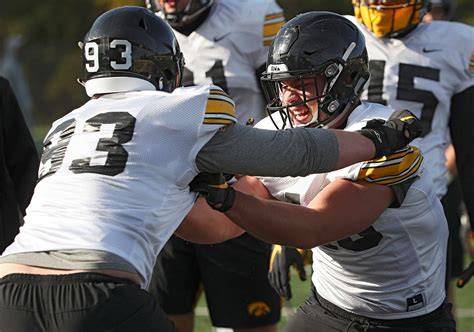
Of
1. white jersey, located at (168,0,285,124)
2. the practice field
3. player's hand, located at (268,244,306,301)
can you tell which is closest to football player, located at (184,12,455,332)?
player's hand, located at (268,244,306,301)

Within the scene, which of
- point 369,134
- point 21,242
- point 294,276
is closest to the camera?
point 21,242

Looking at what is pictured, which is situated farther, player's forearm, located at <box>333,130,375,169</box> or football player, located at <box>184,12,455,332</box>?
football player, located at <box>184,12,455,332</box>

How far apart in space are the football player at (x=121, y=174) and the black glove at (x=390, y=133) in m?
0.04

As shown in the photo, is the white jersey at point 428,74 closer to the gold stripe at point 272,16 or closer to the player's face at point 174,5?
the gold stripe at point 272,16

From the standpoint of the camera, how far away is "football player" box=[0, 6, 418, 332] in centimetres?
279

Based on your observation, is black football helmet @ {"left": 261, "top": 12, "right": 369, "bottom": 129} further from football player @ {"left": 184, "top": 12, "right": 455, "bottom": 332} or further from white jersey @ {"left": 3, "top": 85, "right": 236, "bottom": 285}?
white jersey @ {"left": 3, "top": 85, "right": 236, "bottom": 285}

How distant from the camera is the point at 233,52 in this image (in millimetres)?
5027

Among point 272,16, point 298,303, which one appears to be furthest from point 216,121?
point 298,303

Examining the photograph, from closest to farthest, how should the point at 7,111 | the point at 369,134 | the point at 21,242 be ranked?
1. the point at 21,242
2. the point at 369,134
3. the point at 7,111

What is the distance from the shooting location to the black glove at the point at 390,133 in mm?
3203

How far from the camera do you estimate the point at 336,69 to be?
11.8 ft

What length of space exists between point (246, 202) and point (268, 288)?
1773 mm

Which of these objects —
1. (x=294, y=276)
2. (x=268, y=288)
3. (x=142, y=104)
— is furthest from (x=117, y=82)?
(x=294, y=276)

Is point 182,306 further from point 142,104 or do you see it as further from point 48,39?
point 48,39
